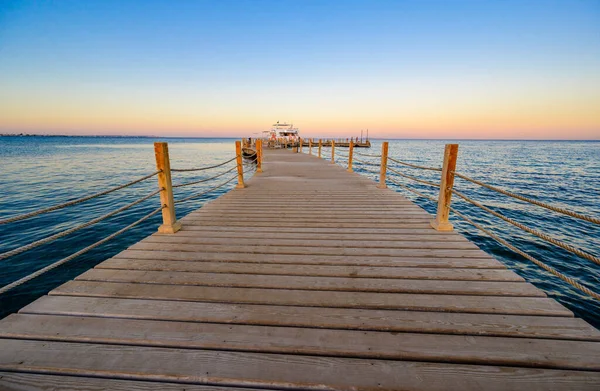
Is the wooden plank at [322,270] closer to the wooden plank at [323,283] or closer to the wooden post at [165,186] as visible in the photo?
the wooden plank at [323,283]

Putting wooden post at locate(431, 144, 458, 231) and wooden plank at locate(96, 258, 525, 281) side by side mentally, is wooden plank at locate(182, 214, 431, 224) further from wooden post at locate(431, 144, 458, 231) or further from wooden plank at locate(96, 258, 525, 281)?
wooden plank at locate(96, 258, 525, 281)

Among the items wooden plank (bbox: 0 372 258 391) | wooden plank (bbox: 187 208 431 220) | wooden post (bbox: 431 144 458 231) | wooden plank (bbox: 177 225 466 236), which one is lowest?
wooden plank (bbox: 0 372 258 391)

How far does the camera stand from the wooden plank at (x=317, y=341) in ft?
5.07

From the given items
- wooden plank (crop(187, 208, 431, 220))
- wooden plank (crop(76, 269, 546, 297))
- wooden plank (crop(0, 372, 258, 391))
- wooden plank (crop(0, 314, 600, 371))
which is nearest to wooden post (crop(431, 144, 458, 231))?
wooden plank (crop(187, 208, 431, 220))

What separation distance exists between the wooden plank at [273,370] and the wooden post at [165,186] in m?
2.12

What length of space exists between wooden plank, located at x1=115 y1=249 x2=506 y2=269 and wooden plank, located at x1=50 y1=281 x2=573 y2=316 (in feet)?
1.79

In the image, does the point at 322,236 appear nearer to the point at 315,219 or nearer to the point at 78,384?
the point at 315,219

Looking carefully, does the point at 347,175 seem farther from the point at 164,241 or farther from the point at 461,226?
the point at 164,241

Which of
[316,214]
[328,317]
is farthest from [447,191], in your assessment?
[328,317]

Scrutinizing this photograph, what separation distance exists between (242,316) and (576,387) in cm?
201

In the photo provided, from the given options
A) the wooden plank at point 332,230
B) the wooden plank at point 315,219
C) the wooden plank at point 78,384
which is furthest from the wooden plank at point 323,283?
the wooden plank at point 315,219

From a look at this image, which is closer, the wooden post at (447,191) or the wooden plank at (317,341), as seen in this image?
the wooden plank at (317,341)

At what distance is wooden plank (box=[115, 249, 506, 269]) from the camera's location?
2711mm

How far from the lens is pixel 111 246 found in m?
6.61
